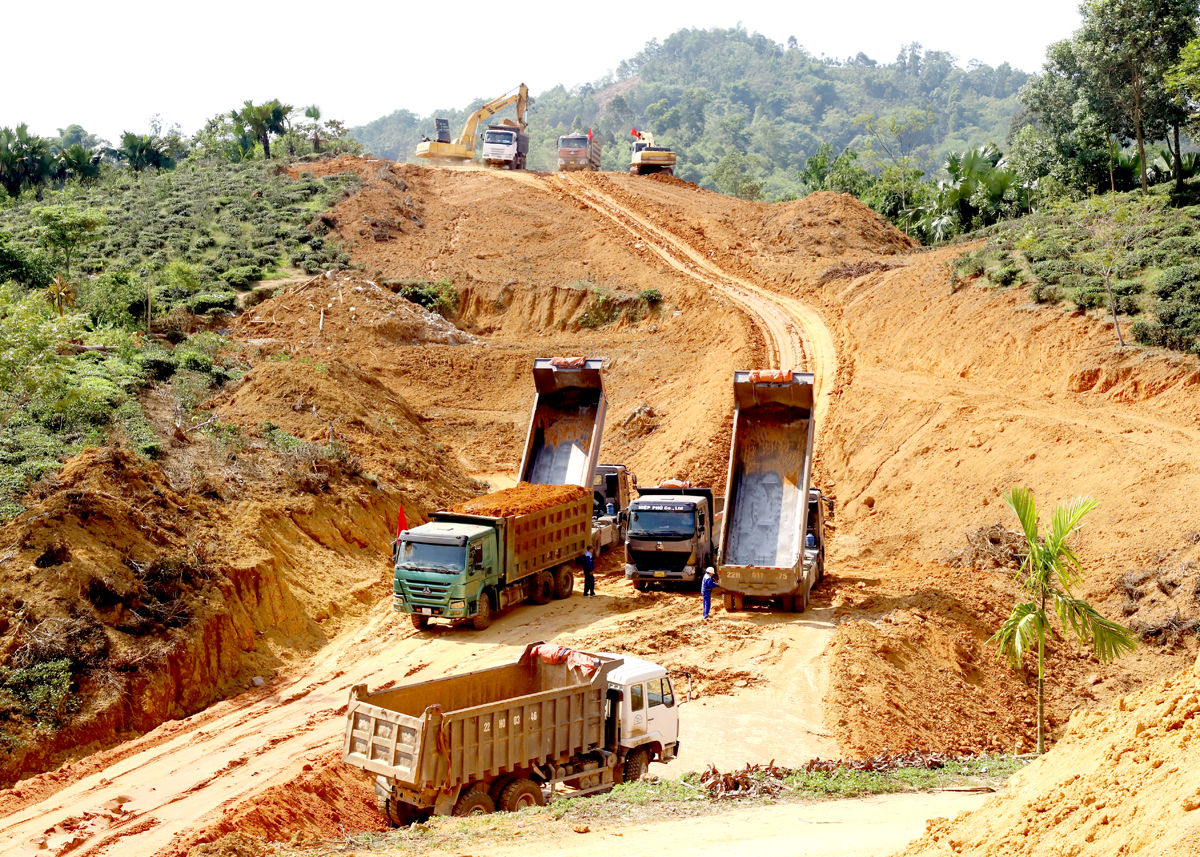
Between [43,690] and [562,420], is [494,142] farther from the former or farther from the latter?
[43,690]

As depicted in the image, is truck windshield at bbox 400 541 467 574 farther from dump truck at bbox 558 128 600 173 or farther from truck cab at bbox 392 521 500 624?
dump truck at bbox 558 128 600 173

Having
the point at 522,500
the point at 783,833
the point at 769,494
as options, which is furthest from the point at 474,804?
the point at 769,494

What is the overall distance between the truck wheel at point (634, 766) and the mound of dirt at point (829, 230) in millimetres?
38718

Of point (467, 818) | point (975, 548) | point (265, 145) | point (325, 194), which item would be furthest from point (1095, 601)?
point (265, 145)

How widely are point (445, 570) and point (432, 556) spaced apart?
1.31ft

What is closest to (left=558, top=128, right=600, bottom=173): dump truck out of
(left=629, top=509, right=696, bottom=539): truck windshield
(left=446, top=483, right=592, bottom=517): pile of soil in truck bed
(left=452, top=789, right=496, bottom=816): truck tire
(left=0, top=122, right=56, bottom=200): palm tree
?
(left=0, top=122, right=56, bottom=200): palm tree

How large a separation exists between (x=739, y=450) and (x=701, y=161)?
13941 cm

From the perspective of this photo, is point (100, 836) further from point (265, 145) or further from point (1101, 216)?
point (265, 145)

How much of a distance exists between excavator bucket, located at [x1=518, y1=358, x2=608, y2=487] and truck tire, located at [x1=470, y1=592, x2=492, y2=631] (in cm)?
572

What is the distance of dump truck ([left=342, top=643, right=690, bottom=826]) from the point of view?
12125 millimetres

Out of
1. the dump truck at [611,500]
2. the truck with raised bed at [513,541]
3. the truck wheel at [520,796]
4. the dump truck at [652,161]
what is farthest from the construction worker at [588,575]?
the dump truck at [652,161]

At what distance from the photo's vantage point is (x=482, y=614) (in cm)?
2156

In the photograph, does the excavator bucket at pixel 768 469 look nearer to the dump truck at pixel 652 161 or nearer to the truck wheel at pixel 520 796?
the truck wheel at pixel 520 796

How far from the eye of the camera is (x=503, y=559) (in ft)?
71.5
